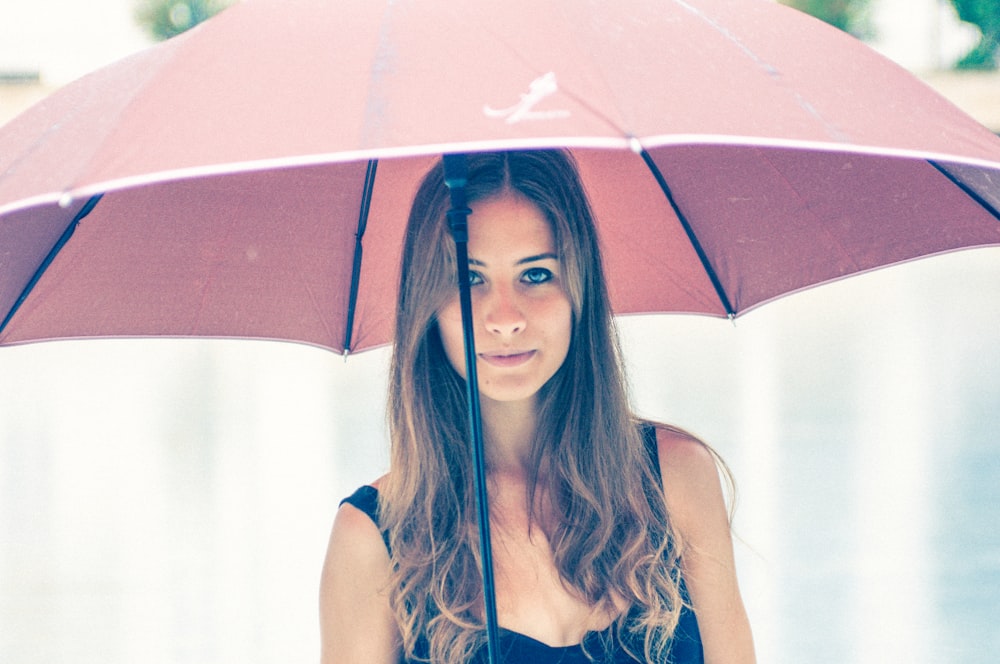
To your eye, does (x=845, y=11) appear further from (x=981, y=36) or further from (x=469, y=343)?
(x=469, y=343)

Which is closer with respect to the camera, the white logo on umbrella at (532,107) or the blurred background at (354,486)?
the white logo on umbrella at (532,107)

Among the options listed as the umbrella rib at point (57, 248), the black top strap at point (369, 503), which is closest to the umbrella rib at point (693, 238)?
the black top strap at point (369, 503)

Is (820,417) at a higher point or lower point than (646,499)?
higher

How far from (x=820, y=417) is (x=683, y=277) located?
232 inches

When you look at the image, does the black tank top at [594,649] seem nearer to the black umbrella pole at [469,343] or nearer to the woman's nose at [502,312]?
the black umbrella pole at [469,343]

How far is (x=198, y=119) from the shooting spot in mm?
1395

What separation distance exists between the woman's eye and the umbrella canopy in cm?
30

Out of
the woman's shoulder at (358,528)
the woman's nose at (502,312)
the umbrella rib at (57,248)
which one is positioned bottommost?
the woman's shoulder at (358,528)

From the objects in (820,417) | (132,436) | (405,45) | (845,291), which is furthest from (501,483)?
(845,291)

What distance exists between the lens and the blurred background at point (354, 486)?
186 inches

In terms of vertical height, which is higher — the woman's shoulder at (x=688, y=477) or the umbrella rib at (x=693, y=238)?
the umbrella rib at (x=693, y=238)

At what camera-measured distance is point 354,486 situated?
658 cm

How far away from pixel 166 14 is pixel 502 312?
29686 millimetres

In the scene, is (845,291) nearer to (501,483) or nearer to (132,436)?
(132,436)
